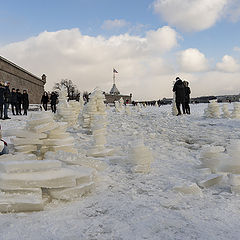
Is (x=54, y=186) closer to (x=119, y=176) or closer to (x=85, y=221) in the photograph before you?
(x=85, y=221)

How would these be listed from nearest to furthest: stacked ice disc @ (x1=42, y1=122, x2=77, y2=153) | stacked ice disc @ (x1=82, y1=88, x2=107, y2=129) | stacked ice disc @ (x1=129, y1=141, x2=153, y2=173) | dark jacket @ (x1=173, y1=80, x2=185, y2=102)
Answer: stacked ice disc @ (x1=42, y1=122, x2=77, y2=153), stacked ice disc @ (x1=129, y1=141, x2=153, y2=173), stacked ice disc @ (x1=82, y1=88, x2=107, y2=129), dark jacket @ (x1=173, y1=80, x2=185, y2=102)

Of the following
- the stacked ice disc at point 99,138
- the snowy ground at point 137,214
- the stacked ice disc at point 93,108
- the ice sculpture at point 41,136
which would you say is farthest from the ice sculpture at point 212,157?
the stacked ice disc at point 93,108

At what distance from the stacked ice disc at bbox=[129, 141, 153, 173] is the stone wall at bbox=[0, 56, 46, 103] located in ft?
102

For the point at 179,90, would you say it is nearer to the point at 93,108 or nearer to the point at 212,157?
the point at 93,108

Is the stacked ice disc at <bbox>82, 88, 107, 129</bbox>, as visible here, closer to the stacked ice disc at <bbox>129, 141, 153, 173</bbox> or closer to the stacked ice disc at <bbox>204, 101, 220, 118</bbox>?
the stacked ice disc at <bbox>129, 141, 153, 173</bbox>

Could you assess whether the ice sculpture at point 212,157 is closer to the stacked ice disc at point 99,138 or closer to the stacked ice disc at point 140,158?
the stacked ice disc at point 140,158

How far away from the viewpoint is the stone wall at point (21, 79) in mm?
32019

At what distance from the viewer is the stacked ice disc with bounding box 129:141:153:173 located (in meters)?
4.01

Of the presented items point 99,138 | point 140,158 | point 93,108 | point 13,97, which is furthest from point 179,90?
point 13,97

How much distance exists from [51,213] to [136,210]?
848mm

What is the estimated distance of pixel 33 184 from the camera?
257cm

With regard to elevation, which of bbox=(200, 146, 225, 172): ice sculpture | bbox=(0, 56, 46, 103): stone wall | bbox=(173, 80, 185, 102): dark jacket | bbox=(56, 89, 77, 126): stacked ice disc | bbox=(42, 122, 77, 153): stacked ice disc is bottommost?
bbox=(200, 146, 225, 172): ice sculpture

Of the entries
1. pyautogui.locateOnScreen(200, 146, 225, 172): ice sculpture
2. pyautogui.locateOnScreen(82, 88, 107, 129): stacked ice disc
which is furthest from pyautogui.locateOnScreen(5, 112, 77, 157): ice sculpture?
pyautogui.locateOnScreen(82, 88, 107, 129): stacked ice disc

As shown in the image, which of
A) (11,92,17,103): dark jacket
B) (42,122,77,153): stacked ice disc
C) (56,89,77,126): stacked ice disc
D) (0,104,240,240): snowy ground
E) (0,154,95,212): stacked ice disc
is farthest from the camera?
(11,92,17,103): dark jacket
